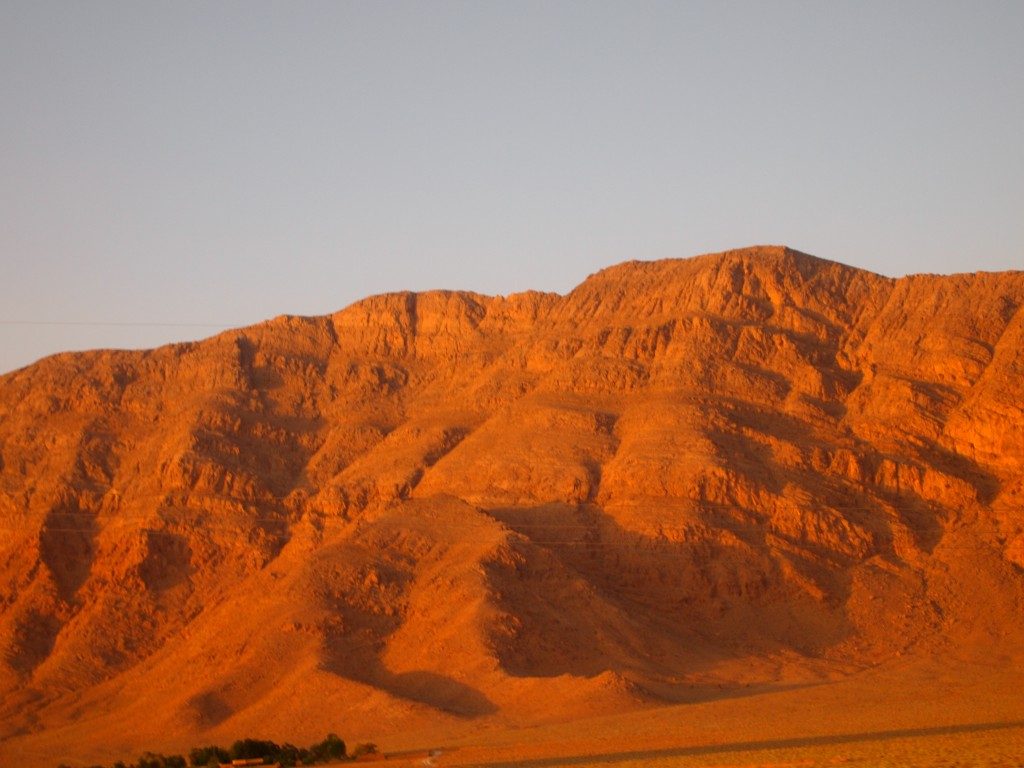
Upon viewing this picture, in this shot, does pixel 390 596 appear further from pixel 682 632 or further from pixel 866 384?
pixel 866 384

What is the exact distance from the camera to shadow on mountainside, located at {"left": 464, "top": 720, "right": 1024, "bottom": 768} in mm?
46219

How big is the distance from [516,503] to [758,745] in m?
35.7

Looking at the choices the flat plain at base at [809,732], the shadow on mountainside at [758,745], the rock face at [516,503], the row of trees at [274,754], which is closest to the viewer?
the flat plain at base at [809,732]

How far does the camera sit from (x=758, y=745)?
155 feet

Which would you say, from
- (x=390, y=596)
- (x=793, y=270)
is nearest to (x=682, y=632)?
(x=390, y=596)

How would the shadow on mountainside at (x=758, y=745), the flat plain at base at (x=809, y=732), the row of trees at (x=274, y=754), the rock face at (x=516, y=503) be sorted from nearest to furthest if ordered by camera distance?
the flat plain at base at (x=809, y=732) → the shadow on mountainside at (x=758, y=745) → the row of trees at (x=274, y=754) → the rock face at (x=516, y=503)

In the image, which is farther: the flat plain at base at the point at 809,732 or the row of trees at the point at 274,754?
the row of trees at the point at 274,754

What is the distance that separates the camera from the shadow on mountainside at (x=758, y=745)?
4622cm

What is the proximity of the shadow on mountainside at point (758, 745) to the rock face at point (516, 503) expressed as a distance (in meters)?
11.4


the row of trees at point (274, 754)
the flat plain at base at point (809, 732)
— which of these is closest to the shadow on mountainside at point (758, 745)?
the flat plain at base at point (809, 732)

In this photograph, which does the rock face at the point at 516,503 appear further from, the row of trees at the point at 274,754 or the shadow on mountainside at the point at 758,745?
the shadow on mountainside at the point at 758,745

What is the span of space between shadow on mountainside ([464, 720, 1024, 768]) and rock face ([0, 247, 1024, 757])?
11415 millimetres

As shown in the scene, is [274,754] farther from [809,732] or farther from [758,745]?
[809,732]

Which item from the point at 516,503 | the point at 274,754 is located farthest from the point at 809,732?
the point at 516,503
